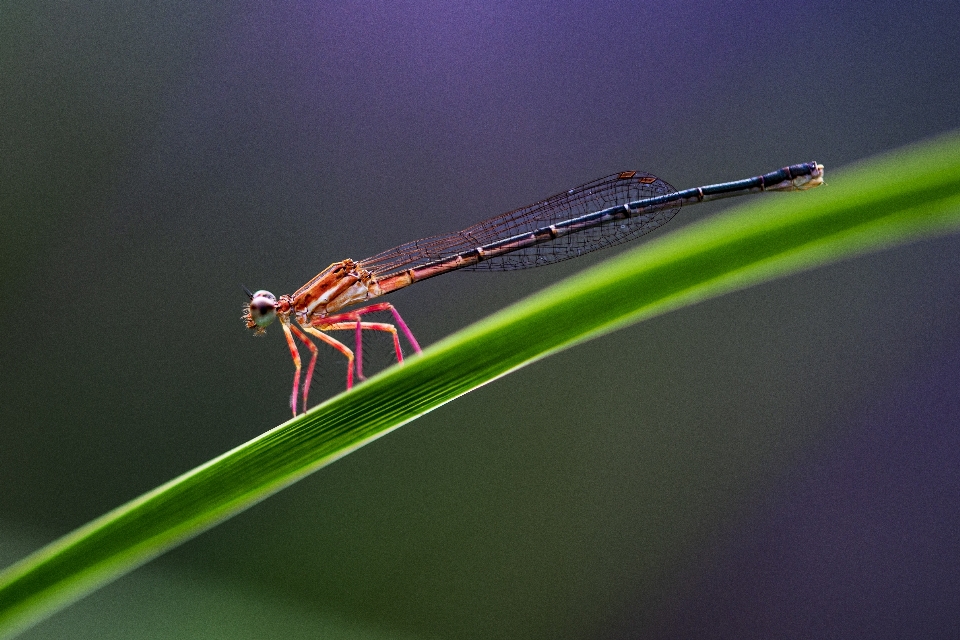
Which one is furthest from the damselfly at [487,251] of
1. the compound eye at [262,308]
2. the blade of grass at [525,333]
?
the blade of grass at [525,333]

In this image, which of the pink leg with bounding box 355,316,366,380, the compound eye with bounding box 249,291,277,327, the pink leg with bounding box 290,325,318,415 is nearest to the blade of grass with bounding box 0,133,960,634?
the pink leg with bounding box 290,325,318,415

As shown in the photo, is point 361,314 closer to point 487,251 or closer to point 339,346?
point 339,346

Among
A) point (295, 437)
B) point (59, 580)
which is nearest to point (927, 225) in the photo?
point (295, 437)

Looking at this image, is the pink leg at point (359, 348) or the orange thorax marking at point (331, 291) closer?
the pink leg at point (359, 348)

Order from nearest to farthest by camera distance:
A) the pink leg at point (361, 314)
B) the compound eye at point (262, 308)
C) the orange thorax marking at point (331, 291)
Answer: the pink leg at point (361, 314) < the compound eye at point (262, 308) < the orange thorax marking at point (331, 291)

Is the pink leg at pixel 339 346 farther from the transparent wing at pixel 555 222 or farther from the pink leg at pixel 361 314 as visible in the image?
the transparent wing at pixel 555 222

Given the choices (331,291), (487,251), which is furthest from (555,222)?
(331,291)

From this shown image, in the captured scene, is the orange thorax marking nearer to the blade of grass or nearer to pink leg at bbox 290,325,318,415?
pink leg at bbox 290,325,318,415
